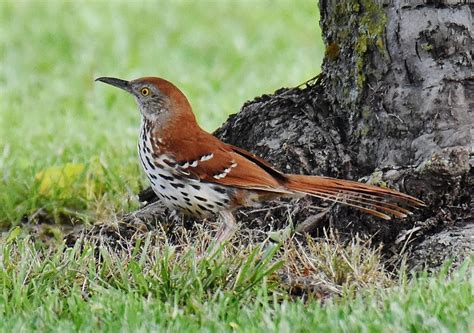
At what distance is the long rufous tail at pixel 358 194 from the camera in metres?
5.20

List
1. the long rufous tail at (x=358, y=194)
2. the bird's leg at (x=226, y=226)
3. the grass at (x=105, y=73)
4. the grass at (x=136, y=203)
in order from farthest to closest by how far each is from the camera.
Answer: the grass at (x=105, y=73) < the bird's leg at (x=226, y=226) < the long rufous tail at (x=358, y=194) < the grass at (x=136, y=203)

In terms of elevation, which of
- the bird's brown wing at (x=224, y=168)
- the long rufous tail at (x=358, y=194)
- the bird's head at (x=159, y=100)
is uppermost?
the bird's head at (x=159, y=100)

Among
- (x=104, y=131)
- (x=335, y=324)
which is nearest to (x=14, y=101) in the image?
(x=104, y=131)

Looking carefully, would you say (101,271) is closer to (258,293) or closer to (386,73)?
(258,293)

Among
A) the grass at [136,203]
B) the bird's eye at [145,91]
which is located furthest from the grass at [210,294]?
the bird's eye at [145,91]

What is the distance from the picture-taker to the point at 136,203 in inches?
255

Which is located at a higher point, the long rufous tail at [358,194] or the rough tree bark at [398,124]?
the rough tree bark at [398,124]

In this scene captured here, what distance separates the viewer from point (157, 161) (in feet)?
17.9

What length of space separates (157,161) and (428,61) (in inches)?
54.5

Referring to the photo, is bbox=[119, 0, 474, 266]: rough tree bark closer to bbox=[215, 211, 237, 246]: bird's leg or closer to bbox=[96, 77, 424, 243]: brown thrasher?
bbox=[96, 77, 424, 243]: brown thrasher

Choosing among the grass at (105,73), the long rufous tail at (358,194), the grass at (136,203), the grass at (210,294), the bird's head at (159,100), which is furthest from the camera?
the grass at (105,73)

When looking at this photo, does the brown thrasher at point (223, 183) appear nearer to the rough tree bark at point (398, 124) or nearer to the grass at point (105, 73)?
the rough tree bark at point (398, 124)

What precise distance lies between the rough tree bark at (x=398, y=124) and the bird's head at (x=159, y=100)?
1.80ft

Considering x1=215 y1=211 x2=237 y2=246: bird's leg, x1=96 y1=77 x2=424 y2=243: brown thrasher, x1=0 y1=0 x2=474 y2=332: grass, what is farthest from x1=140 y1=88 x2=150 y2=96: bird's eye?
x1=215 y1=211 x2=237 y2=246: bird's leg
